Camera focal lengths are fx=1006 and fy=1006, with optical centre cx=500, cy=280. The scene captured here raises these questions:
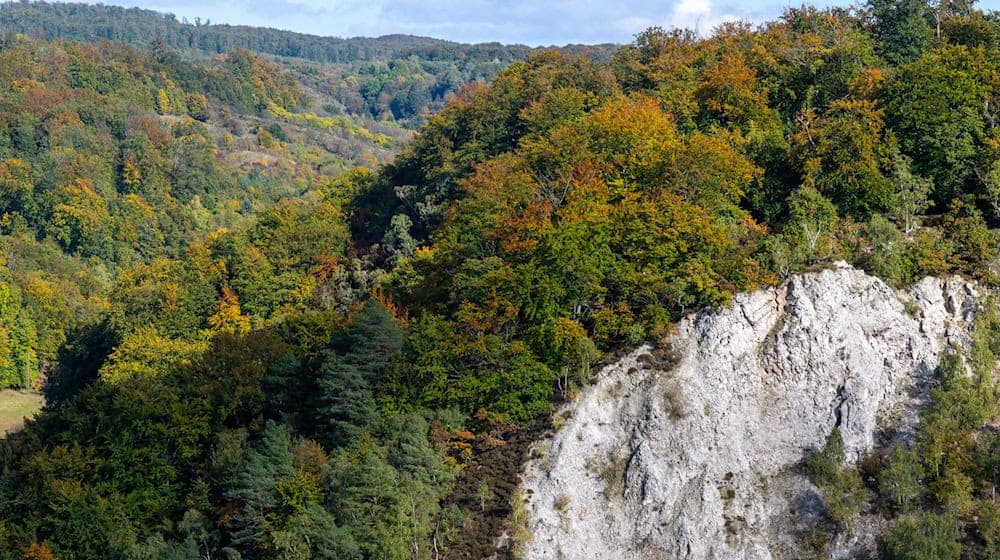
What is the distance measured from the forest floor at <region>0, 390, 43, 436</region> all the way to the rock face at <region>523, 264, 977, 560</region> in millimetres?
67677

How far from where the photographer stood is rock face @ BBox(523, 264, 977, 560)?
41156 mm

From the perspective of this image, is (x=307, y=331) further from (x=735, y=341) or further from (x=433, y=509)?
A: (x=735, y=341)

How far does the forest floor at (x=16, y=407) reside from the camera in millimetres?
94375

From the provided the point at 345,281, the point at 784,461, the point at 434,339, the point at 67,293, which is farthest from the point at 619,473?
the point at 67,293

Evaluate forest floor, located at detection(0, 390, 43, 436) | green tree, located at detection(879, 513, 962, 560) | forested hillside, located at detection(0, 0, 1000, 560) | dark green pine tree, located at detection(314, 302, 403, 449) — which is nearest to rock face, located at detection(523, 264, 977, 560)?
Answer: forested hillside, located at detection(0, 0, 1000, 560)

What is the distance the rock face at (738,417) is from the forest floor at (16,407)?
67.7 m

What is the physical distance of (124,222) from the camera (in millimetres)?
152000

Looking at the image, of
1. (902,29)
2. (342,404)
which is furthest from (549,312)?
(902,29)

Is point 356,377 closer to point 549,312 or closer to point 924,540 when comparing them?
point 549,312

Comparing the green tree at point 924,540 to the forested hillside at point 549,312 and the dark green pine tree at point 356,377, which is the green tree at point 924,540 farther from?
the dark green pine tree at point 356,377

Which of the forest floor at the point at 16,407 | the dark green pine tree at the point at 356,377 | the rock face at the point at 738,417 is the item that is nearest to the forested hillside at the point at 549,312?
the dark green pine tree at the point at 356,377

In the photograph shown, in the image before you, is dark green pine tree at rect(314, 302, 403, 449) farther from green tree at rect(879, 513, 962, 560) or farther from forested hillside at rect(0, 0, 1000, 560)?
green tree at rect(879, 513, 962, 560)

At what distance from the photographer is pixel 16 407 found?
101 m

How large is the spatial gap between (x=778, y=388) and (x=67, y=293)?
104 m
